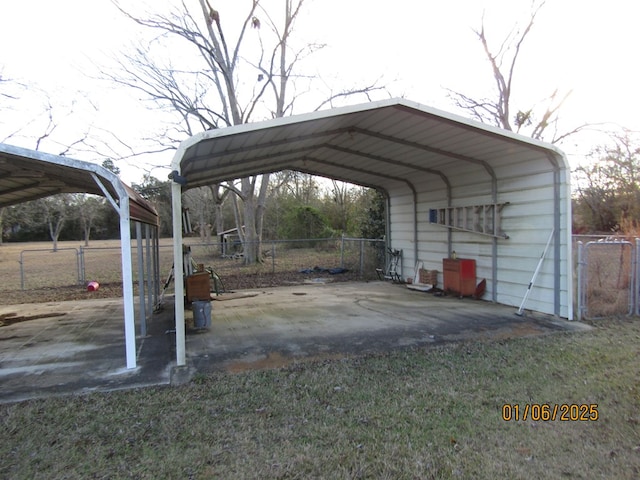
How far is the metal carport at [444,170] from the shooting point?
537 cm

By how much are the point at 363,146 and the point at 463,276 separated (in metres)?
3.58

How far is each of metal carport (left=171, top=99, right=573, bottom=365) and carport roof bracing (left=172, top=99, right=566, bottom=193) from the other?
0.07 feet

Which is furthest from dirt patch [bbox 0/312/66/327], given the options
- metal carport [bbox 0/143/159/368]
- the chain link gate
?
the chain link gate

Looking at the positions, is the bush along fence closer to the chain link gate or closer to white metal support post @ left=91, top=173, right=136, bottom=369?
white metal support post @ left=91, top=173, right=136, bottom=369

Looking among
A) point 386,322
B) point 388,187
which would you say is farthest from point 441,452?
point 388,187

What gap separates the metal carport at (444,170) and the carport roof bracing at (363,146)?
0.8 inches

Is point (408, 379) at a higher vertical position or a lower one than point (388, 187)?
lower

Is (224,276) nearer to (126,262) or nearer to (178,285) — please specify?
(178,285)

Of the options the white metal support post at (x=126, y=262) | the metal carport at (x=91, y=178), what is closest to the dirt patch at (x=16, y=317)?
the metal carport at (x=91, y=178)

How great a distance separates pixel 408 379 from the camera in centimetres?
387

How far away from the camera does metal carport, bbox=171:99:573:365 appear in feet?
17.6

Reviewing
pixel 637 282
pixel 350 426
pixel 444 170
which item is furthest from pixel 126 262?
pixel 637 282

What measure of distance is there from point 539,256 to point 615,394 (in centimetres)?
358

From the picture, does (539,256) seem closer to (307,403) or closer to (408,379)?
(408,379)
